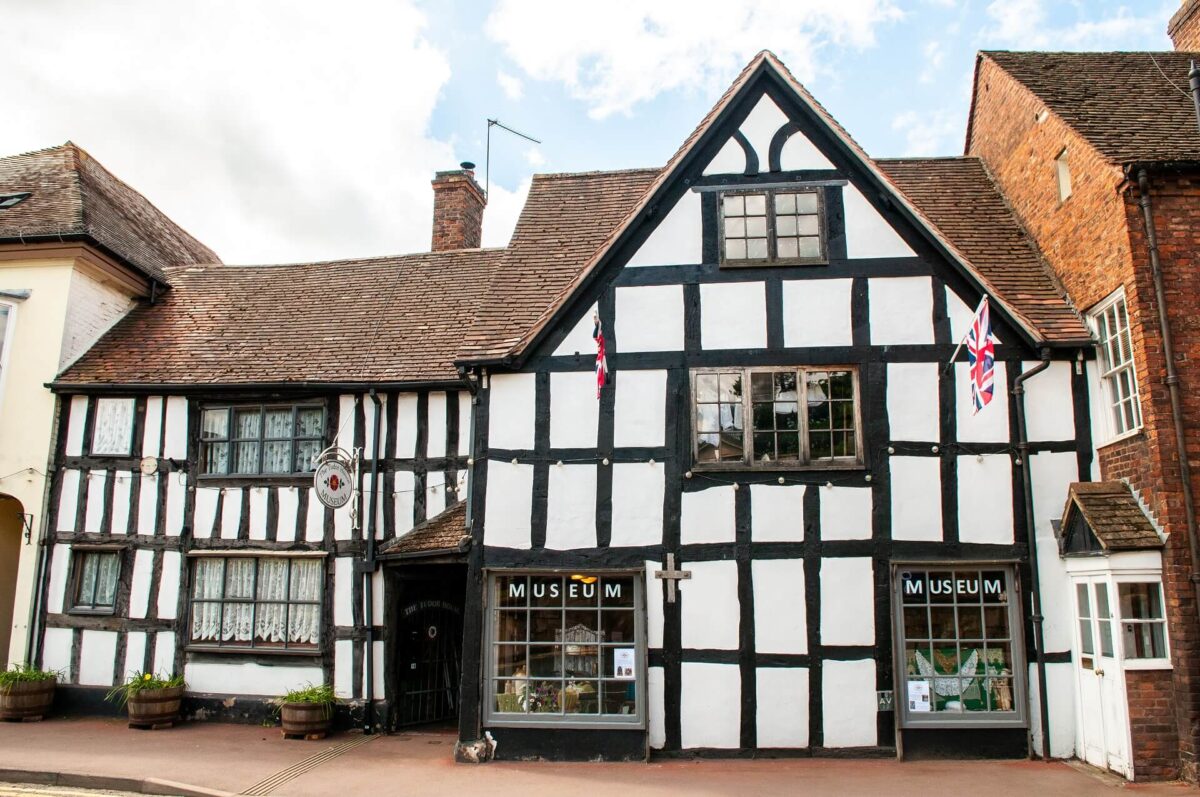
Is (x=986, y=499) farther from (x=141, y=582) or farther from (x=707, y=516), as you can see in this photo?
(x=141, y=582)

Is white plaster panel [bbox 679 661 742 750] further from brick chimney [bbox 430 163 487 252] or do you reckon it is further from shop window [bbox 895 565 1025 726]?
brick chimney [bbox 430 163 487 252]

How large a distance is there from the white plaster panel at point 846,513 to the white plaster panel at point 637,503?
2.03 meters

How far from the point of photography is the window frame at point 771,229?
37.2ft

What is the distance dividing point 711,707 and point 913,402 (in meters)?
4.48

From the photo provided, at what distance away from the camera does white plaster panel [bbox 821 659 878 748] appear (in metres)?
10.2

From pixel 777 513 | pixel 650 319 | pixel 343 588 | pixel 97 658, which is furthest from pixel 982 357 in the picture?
pixel 97 658

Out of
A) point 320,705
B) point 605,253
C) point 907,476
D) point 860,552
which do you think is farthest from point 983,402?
point 320,705

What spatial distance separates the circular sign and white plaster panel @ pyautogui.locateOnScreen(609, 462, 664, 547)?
4069 millimetres

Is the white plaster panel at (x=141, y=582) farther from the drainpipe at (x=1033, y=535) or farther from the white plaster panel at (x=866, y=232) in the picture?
the drainpipe at (x=1033, y=535)

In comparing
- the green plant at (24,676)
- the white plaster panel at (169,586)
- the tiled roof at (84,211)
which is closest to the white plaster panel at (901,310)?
the white plaster panel at (169,586)

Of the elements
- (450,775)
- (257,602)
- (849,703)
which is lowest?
(450,775)

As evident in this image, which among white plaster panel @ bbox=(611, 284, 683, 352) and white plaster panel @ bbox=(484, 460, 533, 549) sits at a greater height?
white plaster panel @ bbox=(611, 284, 683, 352)

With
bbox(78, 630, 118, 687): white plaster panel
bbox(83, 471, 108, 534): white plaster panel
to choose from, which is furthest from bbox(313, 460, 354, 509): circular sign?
bbox(78, 630, 118, 687): white plaster panel

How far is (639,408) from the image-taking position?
36.6ft
